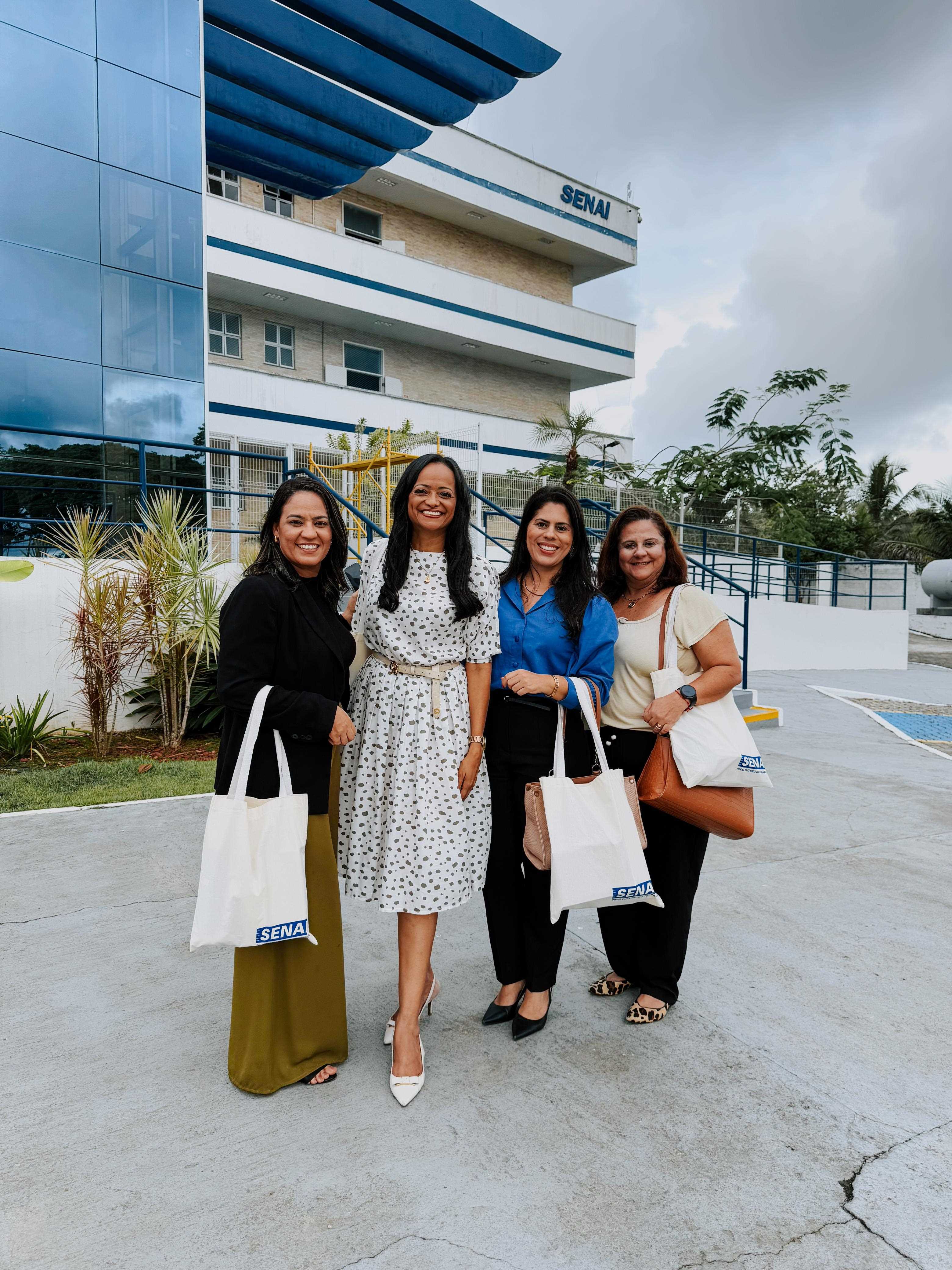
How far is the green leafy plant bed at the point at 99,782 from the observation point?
527 cm

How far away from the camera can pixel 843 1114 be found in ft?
7.50

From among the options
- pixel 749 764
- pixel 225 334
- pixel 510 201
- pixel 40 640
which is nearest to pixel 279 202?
pixel 225 334

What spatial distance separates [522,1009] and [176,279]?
8882 mm

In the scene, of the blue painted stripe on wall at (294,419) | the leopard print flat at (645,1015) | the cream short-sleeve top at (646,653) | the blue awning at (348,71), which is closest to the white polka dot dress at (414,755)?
the cream short-sleeve top at (646,653)

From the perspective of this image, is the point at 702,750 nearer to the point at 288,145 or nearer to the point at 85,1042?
the point at 85,1042

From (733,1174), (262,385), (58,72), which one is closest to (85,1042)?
(733,1174)

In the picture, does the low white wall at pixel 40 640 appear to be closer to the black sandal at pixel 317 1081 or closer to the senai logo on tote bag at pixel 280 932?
the black sandal at pixel 317 1081

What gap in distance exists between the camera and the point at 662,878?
2834 millimetres

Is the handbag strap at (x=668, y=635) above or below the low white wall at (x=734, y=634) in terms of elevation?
above

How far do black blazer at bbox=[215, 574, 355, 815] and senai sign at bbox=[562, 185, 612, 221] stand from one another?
2569cm

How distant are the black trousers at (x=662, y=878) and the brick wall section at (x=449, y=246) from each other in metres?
19.8

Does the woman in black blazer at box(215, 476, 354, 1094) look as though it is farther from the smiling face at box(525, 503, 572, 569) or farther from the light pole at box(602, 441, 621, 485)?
the light pole at box(602, 441, 621, 485)

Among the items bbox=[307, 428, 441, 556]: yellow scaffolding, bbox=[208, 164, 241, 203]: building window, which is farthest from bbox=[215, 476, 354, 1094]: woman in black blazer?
bbox=[208, 164, 241, 203]: building window

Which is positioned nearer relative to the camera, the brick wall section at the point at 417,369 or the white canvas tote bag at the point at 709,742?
the white canvas tote bag at the point at 709,742
